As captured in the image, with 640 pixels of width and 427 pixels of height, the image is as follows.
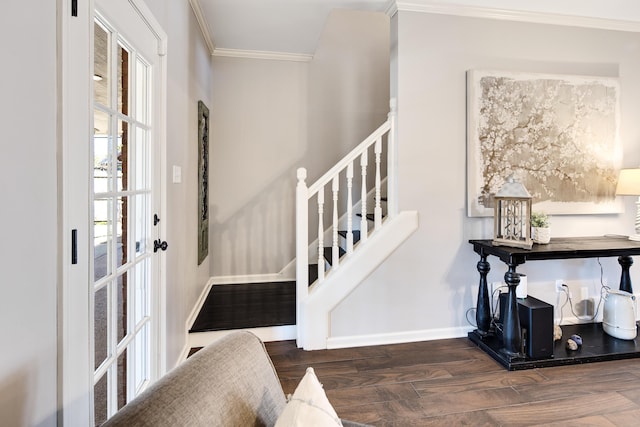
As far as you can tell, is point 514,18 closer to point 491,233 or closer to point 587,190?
point 587,190

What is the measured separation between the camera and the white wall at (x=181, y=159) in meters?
2.06

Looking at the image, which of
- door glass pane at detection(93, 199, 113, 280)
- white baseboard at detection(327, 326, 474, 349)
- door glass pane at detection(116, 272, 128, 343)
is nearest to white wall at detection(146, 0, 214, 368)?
door glass pane at detection(116, 272, 128, 343)

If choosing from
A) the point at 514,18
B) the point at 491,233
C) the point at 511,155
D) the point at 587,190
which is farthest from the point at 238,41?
the point at 587,190

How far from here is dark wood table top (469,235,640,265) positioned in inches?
93.0

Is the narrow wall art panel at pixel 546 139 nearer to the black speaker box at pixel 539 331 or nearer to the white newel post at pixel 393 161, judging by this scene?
the white newel post at pixel 393 161

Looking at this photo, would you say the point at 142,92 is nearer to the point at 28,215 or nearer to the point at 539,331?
the point at 28,215

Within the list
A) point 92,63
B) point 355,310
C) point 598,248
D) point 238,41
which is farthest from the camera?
point 238,41

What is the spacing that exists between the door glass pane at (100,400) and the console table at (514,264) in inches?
90.9

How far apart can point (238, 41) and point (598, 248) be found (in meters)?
3.51

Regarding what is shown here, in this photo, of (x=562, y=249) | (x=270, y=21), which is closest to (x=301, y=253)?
(x=562, y=249)

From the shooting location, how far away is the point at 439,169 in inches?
110

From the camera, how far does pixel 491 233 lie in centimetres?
289

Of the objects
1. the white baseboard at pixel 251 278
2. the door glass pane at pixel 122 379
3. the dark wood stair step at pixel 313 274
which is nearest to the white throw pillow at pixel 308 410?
the door glass pane at pixel 122 379

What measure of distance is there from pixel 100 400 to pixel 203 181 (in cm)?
224
